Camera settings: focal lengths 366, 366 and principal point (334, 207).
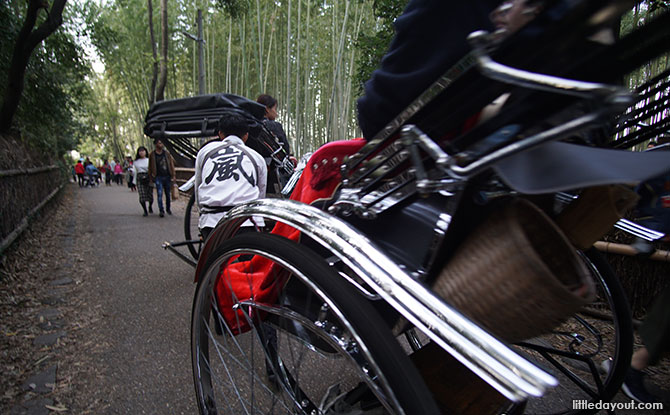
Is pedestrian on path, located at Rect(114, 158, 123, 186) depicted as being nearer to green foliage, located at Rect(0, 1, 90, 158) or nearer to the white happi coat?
green foliage, located at Rect(0, 1, 90, 158)

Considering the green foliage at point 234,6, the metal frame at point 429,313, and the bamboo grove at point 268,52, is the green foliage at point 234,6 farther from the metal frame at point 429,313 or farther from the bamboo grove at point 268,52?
the metal frame at point 429,313

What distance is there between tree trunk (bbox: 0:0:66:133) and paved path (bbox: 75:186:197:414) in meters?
2.64

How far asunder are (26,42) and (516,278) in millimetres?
7634

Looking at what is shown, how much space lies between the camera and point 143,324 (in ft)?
9.47

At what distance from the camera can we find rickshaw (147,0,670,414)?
2.12ft

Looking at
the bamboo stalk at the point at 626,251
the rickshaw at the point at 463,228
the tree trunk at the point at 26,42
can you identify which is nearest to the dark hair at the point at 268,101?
the rickshaw at the point at 463,228

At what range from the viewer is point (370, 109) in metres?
1.04

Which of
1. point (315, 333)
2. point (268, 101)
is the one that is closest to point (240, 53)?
point (268, 101)

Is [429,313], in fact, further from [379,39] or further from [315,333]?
[379,39]

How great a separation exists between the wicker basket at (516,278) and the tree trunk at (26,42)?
713cm

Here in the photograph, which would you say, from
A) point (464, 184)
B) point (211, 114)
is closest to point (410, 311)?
point (464, 184)

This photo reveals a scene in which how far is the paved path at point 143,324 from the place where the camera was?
6.57 feet

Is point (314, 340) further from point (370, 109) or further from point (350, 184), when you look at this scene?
point (370, 109)

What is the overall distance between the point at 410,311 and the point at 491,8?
710mm
